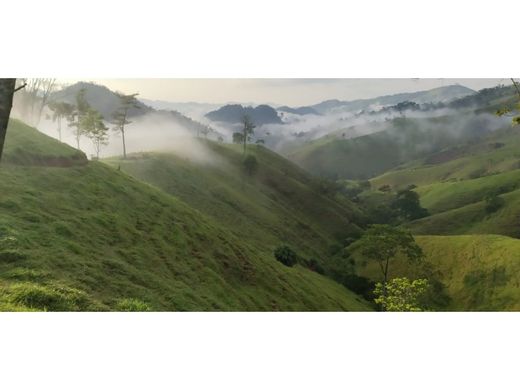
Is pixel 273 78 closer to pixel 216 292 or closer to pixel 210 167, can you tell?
pixel 216 292

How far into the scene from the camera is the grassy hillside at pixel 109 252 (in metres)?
16.2

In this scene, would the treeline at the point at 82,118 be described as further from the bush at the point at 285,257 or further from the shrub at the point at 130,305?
the shrub at the point at 130,305

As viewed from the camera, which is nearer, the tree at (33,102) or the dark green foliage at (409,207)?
the tree at (33,102)

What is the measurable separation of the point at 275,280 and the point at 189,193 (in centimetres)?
4620

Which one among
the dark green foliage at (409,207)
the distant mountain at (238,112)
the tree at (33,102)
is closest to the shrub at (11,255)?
the distant mountain at (238,112)

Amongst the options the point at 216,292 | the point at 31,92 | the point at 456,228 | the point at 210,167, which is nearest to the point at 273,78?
the point at 216,292

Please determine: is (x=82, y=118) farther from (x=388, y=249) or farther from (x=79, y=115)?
(x=388, y=249)

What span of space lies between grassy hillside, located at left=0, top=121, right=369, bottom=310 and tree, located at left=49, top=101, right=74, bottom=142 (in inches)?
704

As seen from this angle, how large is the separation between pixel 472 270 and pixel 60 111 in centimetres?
5440

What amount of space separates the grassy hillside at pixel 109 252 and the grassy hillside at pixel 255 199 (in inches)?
567

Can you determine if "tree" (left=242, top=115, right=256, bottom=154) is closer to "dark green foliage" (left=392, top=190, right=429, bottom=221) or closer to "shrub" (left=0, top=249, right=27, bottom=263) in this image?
"dark green foliage" (left=392, top=190, right=429, bottom=221)

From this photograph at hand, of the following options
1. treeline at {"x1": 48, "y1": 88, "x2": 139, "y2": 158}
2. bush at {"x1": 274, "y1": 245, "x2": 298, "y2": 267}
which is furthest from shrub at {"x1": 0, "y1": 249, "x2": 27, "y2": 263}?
treeline at {"x1": 48, "y1": 88, "x2": 139, "y2": 158}

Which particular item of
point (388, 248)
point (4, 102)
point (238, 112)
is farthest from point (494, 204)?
point (4, 102)
